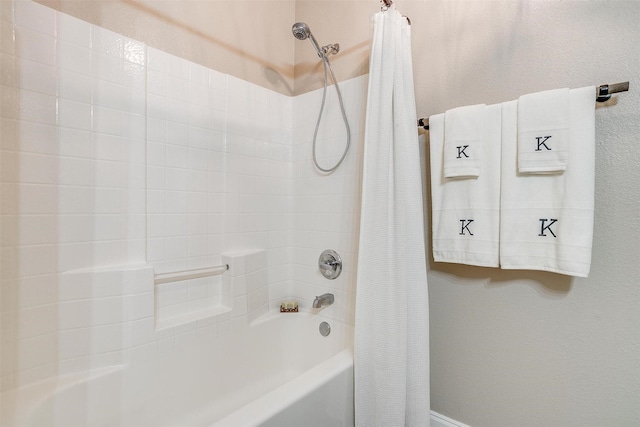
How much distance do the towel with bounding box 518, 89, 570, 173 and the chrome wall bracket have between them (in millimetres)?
949

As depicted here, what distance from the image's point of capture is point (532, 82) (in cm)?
111

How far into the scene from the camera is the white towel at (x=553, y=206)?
0.95 m

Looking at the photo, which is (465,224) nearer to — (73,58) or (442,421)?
(442,421)

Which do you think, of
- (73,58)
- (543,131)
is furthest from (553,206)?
(73,58)

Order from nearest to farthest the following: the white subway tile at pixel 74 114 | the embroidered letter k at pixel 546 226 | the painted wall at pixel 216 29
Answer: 1. the embroidered letter k at pixel 546 226
2. the white subway tile at pixel 74 114
3. the painted wall at pixel 216 29

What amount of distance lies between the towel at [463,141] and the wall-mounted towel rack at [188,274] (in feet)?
3.78

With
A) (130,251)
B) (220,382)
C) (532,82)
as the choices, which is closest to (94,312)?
(130,251)

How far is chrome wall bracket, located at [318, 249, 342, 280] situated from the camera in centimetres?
166

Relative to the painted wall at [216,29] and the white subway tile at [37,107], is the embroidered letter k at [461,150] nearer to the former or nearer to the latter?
the painted wall at [216,29]

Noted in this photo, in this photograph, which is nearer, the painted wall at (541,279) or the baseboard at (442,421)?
the painted wall at (541,279)

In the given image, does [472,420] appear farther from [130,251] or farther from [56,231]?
[56,231]

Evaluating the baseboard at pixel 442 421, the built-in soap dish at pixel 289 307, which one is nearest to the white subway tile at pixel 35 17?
the built-in soap dish at pixel 289 307

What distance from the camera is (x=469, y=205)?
3.84 feet

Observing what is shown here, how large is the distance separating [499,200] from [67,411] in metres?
1.72
